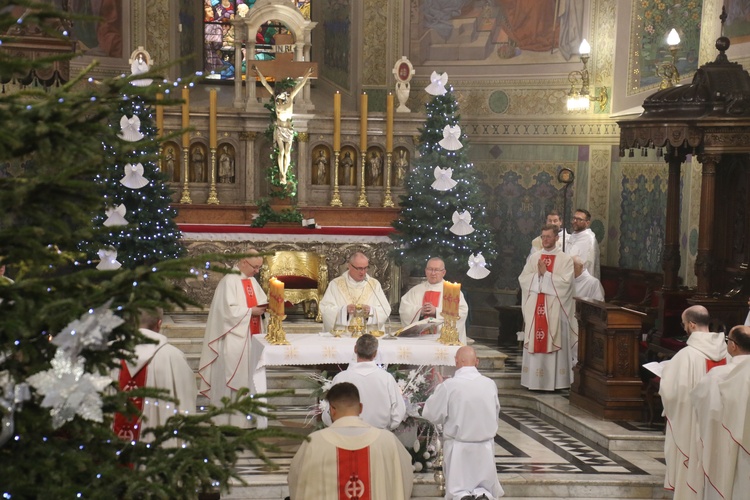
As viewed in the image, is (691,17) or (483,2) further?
(483,2)

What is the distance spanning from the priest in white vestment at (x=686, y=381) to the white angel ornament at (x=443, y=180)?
20.7 ft

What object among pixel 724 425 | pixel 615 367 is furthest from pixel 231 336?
pixel 724 425

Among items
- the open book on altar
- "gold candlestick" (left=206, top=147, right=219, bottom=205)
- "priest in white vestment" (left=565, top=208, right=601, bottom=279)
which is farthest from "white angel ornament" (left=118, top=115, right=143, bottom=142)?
the open book on altar

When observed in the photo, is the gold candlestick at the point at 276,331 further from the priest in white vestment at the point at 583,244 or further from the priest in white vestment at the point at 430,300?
the priest in white vestment at the point at 583,244

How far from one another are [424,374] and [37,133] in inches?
263

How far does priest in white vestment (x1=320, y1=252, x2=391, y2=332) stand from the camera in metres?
9.55

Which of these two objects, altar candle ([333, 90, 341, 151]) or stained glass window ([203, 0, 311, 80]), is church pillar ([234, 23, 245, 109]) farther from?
stained glass window ([203, 0, 311, 80])

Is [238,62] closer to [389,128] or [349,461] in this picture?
[389,128]

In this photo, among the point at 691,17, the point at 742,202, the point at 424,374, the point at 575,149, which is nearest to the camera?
the point at 424,374

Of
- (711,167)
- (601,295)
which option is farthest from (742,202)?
(601,295)

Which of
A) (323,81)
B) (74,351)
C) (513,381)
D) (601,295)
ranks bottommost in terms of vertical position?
(513,381)

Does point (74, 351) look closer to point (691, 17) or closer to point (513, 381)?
point (513, 381)

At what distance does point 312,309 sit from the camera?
1397 cm

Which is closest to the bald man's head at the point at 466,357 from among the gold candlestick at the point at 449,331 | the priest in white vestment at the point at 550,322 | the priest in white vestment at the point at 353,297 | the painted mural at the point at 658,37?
the gold candlestick at the point at 449,331
